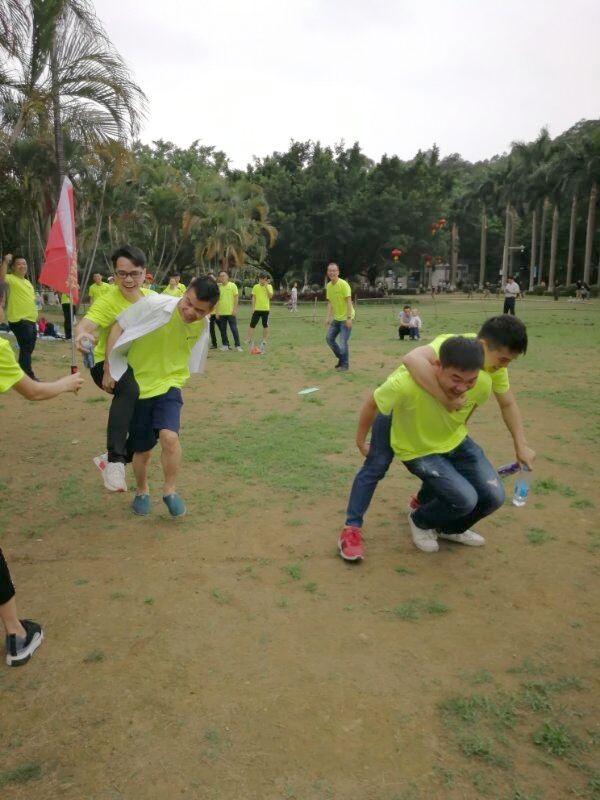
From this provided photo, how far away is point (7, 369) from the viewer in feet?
9.50

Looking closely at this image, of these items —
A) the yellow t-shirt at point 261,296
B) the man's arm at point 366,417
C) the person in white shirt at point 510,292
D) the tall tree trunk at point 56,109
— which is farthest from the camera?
the person in white shirt at point 510,292

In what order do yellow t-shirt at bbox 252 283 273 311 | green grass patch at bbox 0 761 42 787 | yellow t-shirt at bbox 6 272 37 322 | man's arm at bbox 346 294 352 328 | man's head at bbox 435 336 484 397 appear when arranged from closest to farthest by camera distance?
green grass patch at bbox 0 761 42 787 → man's head at bbox 435 336 484 397 → yellow t-shirt at bbox 6 272 37 322 → man's arm at bbox 346 294 352 328 → yellow t-shirt at bbox 252 283 273 311

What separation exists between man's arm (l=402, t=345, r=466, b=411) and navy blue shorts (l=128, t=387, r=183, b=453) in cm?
175


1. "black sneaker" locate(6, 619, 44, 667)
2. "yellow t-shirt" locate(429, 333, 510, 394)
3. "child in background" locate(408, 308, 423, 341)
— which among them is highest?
"yellow t-shirt" locate(429, 333, 510, 394)

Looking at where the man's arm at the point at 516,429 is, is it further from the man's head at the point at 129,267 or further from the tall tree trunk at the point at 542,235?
the tall tree trunk at the point at 542,235

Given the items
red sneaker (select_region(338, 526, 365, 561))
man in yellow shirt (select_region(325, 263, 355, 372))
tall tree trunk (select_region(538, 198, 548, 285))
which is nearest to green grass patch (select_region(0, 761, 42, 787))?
red sneaker (select_region(338, 526, 365, 561))

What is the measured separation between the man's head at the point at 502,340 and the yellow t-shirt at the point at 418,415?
12 cm

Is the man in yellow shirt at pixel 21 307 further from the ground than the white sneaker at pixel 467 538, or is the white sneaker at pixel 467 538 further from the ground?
the man in yellow shirt at pixel 21 307

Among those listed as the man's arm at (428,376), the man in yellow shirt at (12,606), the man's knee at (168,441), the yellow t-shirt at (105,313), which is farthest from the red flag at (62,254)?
the man's arm at (428,376)

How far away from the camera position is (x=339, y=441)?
6.72m

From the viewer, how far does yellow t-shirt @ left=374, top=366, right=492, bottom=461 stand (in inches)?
150

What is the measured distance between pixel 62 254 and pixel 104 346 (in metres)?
3.32

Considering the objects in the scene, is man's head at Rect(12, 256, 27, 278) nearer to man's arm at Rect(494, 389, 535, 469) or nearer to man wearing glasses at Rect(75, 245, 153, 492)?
man wearing glasses at Rect(75, 245, 153, 492)

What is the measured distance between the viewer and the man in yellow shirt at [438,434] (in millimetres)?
3688
